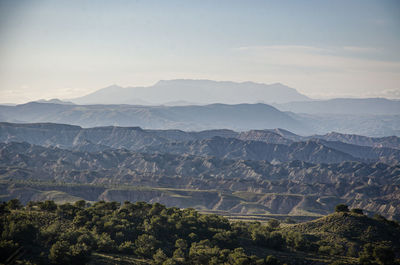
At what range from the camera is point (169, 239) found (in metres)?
87.8

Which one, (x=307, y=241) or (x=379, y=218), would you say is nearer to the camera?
(x=307, y=241)

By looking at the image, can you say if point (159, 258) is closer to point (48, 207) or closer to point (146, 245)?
point (146, 245)

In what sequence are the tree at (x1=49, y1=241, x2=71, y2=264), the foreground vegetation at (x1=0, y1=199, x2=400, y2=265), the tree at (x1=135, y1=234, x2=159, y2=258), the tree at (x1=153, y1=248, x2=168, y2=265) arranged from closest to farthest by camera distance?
the tree at (x1=49, y1=241, x2=71, y2=264)
the foreground vegetation at (x1=0, y1=199, x2=400, y2=265)
the tree at (x1=153, y1=248, x2=168, y2=265)
the tree at (x1=135, y1=234, x2=159, y2=258)

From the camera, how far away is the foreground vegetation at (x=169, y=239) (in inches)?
2734

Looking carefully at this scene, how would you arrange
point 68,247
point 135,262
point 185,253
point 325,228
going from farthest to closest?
1. point 325,228
2. point 185,253
3. point 135,262
4. point 68,247

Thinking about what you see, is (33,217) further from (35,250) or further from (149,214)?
(149,214)

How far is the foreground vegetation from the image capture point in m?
69.4

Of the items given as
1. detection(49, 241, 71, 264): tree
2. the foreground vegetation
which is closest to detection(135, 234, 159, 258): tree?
the foreground vegetation

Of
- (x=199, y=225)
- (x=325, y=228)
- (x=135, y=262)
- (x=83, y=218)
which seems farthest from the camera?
(x=325, y=228)

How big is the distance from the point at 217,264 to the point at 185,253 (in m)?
11.7

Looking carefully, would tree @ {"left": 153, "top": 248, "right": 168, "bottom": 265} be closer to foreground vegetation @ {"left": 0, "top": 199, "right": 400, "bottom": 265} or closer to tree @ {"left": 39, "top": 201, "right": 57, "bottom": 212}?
foreground vegetation @ {"left": 0, "top": 199, "right": 400, "bottom": 265}

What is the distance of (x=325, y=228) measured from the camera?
345ft

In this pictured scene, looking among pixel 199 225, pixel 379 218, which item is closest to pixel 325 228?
pixel 379 218

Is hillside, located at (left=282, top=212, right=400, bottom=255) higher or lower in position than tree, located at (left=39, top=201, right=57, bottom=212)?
lower
